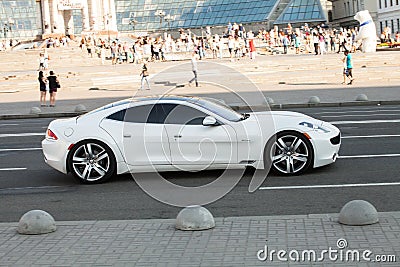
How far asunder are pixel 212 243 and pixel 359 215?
5.31 ft

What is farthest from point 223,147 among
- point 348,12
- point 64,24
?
point 348,12

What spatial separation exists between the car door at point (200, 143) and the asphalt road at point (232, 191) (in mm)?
329

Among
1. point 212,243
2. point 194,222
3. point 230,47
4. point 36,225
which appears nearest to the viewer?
point 212,243

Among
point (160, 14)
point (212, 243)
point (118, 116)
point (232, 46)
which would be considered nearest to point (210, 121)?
point (118, 116)

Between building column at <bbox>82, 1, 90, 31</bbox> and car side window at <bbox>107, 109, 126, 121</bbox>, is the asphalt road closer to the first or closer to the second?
car side window at <bbox>107, 109, 126, 121</bbox>

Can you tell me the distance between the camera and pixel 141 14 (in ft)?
374

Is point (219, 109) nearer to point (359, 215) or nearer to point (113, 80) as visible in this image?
point (359, 215)

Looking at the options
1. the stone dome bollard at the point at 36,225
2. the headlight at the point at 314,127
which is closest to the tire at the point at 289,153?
the headlight at the point at 314,127

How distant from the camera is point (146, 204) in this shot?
10742 millimetres

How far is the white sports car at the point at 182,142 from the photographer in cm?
1223

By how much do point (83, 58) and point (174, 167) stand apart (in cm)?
5079

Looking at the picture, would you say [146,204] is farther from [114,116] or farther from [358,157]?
[358,157]

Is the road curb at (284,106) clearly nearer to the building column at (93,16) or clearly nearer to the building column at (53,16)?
the building column at (53,16)

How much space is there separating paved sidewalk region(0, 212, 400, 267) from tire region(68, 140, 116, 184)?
3.28 meters
